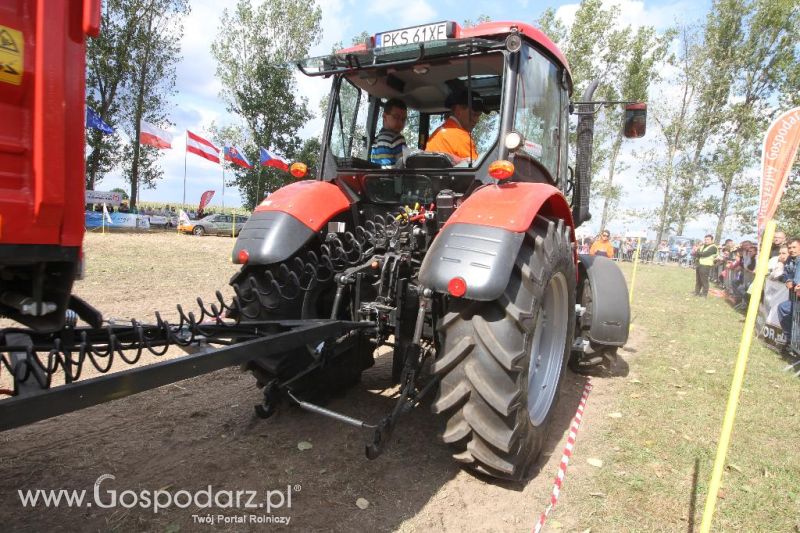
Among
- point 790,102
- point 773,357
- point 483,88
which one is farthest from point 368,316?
point 790,102

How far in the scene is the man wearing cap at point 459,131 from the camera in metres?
3.35

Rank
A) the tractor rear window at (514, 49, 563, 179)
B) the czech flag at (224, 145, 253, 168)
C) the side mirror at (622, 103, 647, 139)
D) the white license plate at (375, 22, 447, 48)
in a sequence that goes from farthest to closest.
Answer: the czech flag at (224, 145, 253, 168)
the side mirror at (622, 103, 647, 139)
the tractor rear window at (514, 49, 563, 179)
the white license plate at (375, 22, 447, 48)

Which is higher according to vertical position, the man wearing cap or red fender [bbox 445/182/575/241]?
the man wearing cap

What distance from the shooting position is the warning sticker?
1.36 meters

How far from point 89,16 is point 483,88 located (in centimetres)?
272

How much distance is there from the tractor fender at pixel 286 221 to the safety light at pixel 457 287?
4.12 feet

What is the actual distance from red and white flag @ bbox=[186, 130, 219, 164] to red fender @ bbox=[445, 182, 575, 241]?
71.2 feet

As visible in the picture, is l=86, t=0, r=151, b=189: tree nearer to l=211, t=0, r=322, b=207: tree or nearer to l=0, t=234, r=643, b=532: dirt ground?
l=211, t=0, r=322, b=207: tree

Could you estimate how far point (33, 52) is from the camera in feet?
4.64

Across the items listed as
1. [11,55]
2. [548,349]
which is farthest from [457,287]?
[11,55]

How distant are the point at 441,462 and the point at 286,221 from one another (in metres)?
1.86

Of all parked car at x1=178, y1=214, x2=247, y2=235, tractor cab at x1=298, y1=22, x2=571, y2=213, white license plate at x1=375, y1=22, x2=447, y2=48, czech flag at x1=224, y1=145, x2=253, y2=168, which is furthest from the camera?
parked car at x1=178, y1=214, x2=247, y2=235

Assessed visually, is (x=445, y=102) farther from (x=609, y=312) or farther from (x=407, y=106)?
(x=609, y=312)

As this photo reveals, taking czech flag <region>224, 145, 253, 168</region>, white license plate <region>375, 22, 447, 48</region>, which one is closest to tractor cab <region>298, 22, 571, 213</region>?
white license plate <region>375, 22, 447, 48</region>
